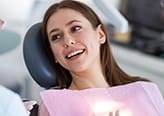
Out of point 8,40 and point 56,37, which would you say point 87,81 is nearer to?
point 56,37

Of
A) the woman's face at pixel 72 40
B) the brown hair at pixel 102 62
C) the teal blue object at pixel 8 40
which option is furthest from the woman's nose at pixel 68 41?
the teal blue object at pixel 8 40

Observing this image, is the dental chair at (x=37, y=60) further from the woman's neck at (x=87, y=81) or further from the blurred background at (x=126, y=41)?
the blurred background at (x=126, y=41)

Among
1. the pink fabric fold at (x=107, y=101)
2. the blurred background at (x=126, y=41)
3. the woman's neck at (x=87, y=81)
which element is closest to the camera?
the pink fabric fold at (x=107, y=101)

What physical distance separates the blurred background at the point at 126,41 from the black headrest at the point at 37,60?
0.69 feet

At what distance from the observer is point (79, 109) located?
121 centimetres

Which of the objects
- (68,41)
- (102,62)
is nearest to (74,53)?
(68,41)

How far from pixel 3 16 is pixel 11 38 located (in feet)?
0.56

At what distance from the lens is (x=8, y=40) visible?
141 centimetres

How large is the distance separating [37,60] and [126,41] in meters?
1.32

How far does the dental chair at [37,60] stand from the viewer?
1.35 meters

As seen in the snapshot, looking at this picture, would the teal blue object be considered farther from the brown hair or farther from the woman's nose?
the woman's nose

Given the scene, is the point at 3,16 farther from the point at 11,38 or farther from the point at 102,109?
the point at 102,109

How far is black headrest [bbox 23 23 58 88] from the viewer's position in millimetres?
1353

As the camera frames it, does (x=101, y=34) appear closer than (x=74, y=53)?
No
